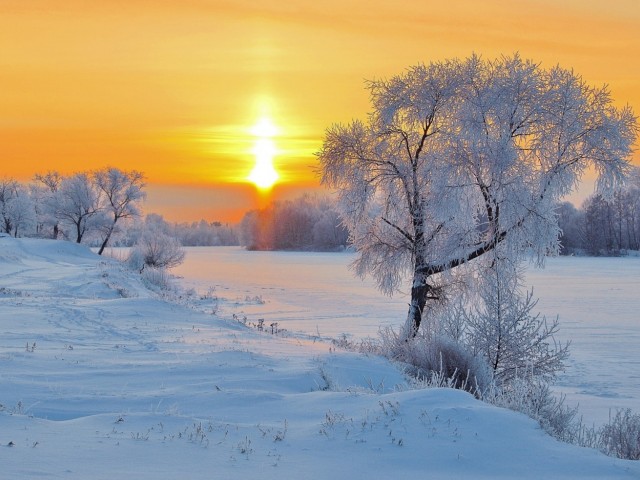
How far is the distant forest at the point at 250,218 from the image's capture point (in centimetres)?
7056

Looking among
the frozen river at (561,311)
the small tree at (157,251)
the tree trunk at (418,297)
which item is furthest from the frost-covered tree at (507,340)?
the small tree at (157,251)

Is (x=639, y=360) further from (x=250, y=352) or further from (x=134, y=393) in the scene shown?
(x=134, y=393)

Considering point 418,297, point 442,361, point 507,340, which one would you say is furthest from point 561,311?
point 442,361

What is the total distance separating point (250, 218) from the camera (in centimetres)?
15388

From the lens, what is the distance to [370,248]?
65.5ft

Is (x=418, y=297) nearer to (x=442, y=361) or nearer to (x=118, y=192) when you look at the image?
(x=442, y=361)

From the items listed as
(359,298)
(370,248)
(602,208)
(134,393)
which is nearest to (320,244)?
(602,208)

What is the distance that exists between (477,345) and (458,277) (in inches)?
202

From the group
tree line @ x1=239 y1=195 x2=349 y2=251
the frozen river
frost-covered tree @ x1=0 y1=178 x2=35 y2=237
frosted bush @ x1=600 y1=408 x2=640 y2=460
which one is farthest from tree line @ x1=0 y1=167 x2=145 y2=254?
frosted bush @ x1=600 y1=408 x2=640 y2=460

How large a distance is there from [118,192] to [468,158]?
58370mm

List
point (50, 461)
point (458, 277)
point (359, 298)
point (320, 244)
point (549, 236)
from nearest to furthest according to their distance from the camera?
point (50, 461) < point (549, 236) < point (458, 277) < point (359, 298) < point (320, 244)

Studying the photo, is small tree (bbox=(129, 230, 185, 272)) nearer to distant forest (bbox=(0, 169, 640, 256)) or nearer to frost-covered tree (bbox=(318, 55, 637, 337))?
distant forest (bbox=(0, 169, 640, 256))

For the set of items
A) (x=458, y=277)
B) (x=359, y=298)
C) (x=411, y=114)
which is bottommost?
(x=359, y=298)

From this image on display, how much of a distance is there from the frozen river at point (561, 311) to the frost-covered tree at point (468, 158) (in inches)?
146
